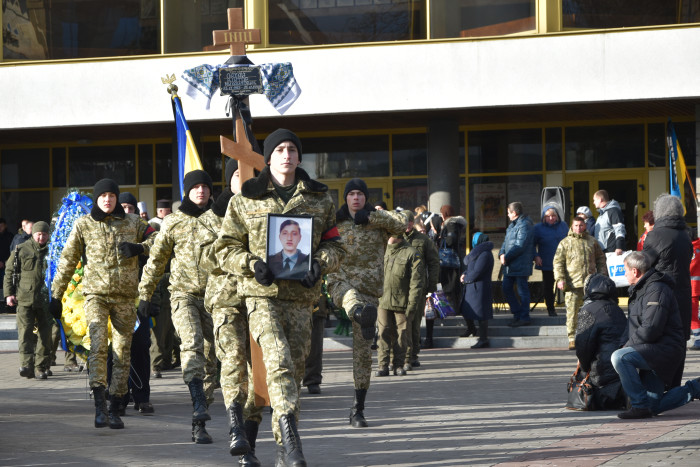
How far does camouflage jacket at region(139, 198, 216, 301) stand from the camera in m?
8.36

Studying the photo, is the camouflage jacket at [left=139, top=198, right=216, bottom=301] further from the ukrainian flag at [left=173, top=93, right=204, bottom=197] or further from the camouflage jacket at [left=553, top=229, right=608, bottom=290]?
the camouflage jacket at [left=553, top=229, right=608, bottom=290]

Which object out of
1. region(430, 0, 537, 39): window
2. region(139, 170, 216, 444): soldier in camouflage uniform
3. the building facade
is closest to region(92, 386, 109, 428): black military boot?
region(139, 170, 216, 444): soldier in camouflage uniform

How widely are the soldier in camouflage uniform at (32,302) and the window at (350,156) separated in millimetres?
10666

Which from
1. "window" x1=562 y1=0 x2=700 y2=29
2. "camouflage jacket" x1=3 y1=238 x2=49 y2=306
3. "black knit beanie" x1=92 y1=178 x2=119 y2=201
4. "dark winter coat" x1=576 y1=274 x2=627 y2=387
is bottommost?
"dark winter coat" x1=576 y1=274 x2=627 y2=387

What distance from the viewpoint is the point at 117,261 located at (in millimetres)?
9062

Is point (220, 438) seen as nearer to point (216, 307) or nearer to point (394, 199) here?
point (216, 307)

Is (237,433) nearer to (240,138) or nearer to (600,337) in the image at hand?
(240,138)

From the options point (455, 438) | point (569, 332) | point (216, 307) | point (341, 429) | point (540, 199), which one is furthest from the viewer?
point (540, 199)

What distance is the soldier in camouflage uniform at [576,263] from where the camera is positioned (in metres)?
14.4

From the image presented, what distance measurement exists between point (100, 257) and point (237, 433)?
2.93 meters

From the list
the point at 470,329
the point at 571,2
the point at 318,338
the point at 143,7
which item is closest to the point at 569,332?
the point at 470,329

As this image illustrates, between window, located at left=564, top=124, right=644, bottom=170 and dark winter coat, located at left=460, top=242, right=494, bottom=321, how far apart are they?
7.68 metres

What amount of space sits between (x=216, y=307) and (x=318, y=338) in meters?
4.28

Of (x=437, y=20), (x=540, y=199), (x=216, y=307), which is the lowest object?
(x=216, y=307)
